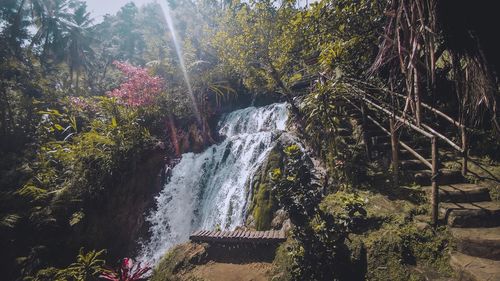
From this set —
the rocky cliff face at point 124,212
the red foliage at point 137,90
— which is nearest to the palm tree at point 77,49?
the red foliage at point 137,90

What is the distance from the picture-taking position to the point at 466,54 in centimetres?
304

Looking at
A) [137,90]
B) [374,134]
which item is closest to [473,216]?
[374,134]

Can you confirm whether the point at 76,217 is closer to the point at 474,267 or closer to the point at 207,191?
→ the point at 207,191

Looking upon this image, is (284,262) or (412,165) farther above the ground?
(412,165)

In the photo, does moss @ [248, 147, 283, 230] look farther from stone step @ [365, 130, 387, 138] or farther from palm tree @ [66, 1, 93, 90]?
palm tree @ [66, 1, 93, 90]

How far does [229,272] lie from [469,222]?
415 centimetres

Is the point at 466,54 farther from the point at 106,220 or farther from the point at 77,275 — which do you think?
the point at 106,220

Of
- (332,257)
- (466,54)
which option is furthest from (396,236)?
(466,54)

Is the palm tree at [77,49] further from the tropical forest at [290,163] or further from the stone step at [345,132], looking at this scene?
the stone step at [345,132]

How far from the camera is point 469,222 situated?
139 inches

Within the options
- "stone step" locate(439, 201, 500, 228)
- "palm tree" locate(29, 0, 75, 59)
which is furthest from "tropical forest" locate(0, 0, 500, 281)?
"palm tree" locate(29, 0, 75, 59)

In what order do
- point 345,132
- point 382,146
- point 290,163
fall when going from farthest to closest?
point 345,132 → point 382,146 → point 290,163

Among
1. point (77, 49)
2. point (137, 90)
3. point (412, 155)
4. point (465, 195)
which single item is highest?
point (77, 49)

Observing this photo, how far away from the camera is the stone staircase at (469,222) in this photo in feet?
9.79
